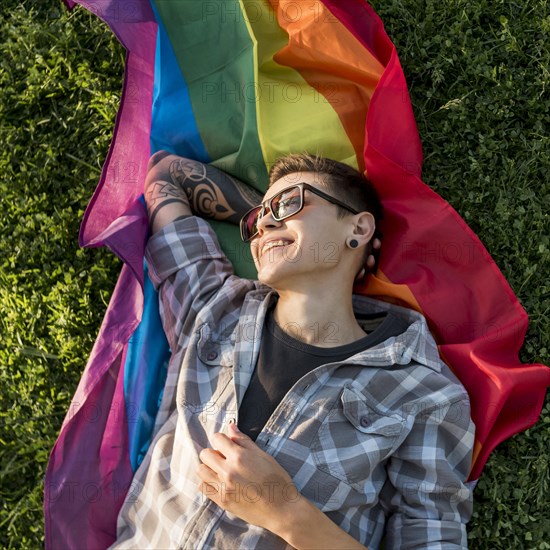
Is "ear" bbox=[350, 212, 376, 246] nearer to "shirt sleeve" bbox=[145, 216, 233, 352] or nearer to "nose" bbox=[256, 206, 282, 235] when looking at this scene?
"nose" bbox=[256, 206, 282, 235]

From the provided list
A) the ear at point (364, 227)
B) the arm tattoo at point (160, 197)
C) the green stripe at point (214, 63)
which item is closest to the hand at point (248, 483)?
the ear at point (364, 227)

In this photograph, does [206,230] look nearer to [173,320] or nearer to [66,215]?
[173,320]

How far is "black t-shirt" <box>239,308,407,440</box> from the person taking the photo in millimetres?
3168

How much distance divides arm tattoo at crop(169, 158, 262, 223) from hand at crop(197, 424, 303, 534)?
1188 millimetres

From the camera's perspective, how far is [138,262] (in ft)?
11.6

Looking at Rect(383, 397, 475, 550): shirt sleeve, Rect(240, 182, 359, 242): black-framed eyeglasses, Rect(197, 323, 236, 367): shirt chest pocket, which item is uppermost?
Rect(240, 182, 359, 242): black-framed eyeglasses

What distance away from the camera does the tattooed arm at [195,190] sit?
3.68 m

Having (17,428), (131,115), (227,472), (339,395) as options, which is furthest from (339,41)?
(17,428)

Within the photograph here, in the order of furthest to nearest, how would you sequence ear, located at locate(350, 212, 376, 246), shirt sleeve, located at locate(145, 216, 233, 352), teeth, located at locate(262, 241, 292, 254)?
shirt sleeve, located at locate(145, 216, 233, 352) → ear, located at locate(350, 212, 376, 246) → teeth, located at locate(262, 241, 292, 254)

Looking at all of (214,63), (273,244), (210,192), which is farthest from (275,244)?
(214,63)

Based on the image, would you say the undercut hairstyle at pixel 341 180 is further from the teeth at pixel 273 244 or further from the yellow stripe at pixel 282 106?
the teeth at pixel 273 244

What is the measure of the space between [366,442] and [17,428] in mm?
1844

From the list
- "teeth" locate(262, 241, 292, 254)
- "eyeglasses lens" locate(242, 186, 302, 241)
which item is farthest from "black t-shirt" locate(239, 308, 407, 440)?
"eyeglasses lens" locate(242, 186, 302, 241)

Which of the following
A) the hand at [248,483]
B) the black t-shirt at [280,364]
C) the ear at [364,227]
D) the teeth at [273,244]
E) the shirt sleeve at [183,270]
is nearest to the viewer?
the hand at [248,483]
